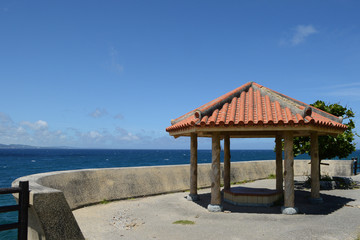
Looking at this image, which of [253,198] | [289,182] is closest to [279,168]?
[253,198]

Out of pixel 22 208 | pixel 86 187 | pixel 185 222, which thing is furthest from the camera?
pixel 86 187

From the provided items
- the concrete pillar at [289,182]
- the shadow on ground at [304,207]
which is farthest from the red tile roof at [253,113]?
the shadow on ground at [304,207]

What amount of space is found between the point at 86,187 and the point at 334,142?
513 inches

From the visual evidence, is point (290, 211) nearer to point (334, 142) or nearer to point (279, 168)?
point (279, 168)

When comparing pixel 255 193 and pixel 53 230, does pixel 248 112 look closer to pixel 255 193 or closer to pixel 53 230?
pixel 255 193

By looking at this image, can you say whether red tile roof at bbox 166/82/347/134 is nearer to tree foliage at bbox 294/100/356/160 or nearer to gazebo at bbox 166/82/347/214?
gazebo at bbox 166/82/347/214

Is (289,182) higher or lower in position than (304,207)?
higher

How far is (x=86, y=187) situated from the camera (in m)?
11.5

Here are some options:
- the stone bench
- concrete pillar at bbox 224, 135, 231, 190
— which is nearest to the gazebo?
the stone bench

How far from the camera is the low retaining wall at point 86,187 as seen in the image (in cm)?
556

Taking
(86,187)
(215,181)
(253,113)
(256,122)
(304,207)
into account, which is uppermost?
(253,113)

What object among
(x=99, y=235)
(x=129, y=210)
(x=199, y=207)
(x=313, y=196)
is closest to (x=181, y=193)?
(x=199, y=207)

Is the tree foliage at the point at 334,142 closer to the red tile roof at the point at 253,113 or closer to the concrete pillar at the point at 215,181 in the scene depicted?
the red tile roof at the point at 253,113

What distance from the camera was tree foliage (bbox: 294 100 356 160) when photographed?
56.9 feet
